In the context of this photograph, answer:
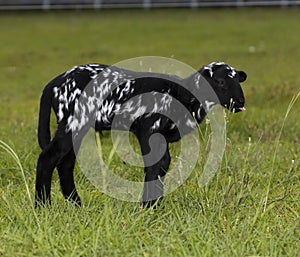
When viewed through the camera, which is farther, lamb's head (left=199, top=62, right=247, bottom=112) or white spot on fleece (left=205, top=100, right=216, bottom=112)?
white spot on fleece (left=205, top=100, right=216, bottom=112)

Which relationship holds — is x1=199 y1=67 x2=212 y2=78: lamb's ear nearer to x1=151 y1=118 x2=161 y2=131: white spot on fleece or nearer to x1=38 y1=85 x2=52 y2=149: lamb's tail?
x1=151 y1=118 x2=161 y2=131: white spot on fleece

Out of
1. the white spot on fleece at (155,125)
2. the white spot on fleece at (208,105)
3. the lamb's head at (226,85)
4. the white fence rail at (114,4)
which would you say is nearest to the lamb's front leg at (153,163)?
the white spot on fleece at (155,125)

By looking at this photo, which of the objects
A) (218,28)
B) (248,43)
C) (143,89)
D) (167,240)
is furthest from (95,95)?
(218,28)

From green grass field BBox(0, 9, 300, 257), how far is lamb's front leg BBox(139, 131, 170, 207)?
0.10 m

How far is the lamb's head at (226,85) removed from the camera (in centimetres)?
430

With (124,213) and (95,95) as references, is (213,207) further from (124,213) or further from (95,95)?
(95,95)

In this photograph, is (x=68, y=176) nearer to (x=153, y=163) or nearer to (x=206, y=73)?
(x=153, y=163)

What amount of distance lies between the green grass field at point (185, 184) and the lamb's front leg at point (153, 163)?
10 cm

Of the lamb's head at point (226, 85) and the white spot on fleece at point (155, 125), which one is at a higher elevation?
the lamb's head at point (226, 85)

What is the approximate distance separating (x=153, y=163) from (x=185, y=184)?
1.91 feet

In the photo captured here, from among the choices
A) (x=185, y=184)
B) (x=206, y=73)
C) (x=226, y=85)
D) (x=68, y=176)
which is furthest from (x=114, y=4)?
(x=226, y=85)

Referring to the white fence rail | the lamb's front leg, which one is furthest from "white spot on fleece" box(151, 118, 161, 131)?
the white fence rail

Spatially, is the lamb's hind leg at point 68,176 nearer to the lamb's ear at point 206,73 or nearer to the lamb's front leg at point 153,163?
the lamb's front leg at point 153,163

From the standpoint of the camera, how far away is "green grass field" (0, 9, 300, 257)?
3.71m
